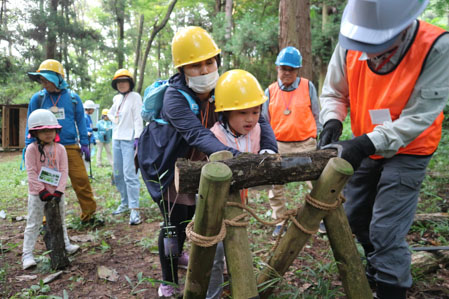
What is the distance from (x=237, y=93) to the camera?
2.22 m

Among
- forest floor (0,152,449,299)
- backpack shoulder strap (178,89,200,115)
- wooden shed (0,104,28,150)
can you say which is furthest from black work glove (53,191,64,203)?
wooden shed (0,104,28,150)

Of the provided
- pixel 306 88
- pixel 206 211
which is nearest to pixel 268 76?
pixel 306 88

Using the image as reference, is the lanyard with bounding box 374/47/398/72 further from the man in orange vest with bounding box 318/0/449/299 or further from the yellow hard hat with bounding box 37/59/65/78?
the yellow hard hat with bounding box 37/59/65/78

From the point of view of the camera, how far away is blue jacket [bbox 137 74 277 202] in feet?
7.09

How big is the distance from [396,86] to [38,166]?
3669 mm

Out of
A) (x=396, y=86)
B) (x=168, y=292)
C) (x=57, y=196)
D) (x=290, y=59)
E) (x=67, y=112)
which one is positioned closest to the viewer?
(x=396, y=86)

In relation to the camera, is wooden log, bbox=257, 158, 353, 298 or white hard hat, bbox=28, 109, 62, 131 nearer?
wooden log, bbox=257, 158, 353, 298

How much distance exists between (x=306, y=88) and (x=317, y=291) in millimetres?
2657

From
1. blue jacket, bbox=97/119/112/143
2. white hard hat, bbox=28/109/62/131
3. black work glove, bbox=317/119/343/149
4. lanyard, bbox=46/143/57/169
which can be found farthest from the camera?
blue jacket, bbox=97/119/112/143

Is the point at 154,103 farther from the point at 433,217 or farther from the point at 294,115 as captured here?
the point at 433,217

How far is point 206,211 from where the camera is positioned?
1.57 metres

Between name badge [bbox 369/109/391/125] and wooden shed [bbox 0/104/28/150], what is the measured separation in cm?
1783

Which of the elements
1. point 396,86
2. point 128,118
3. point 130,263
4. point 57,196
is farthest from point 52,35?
point 396,86

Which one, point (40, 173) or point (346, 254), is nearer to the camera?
point (346, 254)
